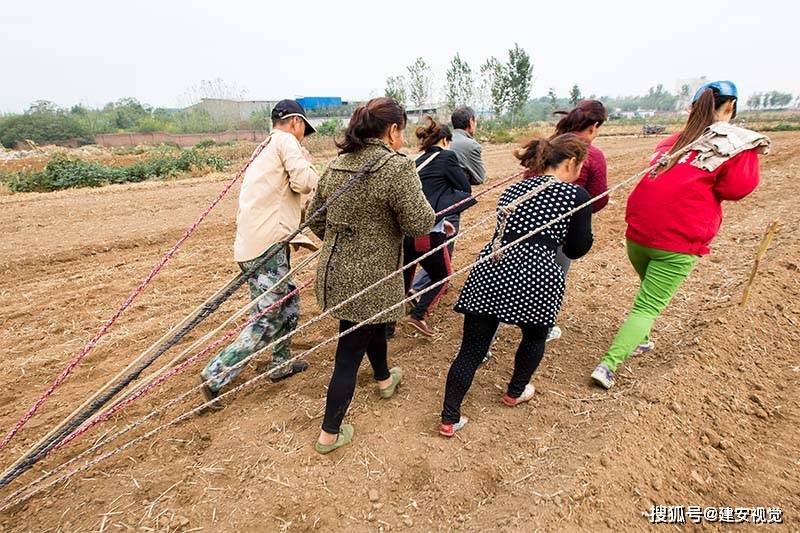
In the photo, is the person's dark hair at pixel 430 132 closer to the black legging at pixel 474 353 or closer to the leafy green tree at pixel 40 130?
the black legging at pixel 474 353

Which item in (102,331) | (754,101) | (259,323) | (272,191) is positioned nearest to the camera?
(102,331)

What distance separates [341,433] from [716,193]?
2.60 m

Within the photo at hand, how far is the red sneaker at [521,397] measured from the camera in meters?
2.87

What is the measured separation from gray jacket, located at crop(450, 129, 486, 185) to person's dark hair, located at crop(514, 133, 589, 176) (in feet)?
4.34

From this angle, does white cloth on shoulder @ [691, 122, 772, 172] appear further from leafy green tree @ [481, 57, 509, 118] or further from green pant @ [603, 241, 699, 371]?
leafy green tree @ [481, 57, 509, 118]

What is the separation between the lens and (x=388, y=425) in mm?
2752

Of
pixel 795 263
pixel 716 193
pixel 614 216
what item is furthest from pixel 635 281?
pixel 614 216

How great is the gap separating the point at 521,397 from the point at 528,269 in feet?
3.30

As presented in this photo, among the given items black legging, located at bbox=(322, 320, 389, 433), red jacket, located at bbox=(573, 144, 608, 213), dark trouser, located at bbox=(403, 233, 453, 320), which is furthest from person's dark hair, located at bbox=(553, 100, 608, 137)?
black legging, located at bbox=(322, 320, 389, 433)

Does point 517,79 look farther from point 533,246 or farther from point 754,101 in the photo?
point 754,101

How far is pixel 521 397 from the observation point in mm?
2881

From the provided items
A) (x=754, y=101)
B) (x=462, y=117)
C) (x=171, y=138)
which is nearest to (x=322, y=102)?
(x=171, y=138)

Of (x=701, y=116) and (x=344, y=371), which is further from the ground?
(x=701, y=116)

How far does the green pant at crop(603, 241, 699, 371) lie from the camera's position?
2.78 meters
